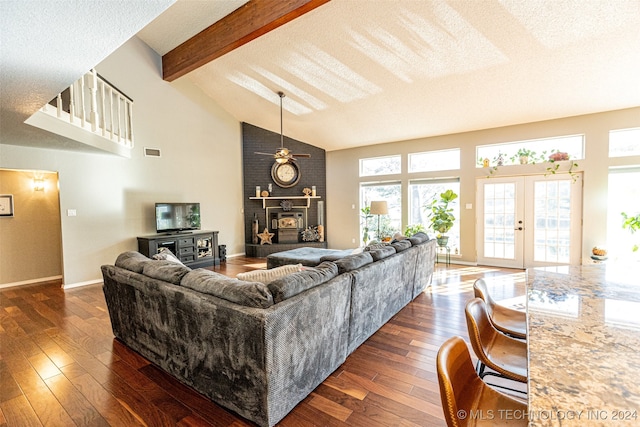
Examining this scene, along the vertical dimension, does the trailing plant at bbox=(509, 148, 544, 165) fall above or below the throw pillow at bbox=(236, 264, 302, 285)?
above

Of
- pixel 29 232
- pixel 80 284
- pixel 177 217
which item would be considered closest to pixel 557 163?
pixel 177 217

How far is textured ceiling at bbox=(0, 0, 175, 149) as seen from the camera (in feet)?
4.44

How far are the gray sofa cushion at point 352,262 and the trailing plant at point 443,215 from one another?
12.7 feet

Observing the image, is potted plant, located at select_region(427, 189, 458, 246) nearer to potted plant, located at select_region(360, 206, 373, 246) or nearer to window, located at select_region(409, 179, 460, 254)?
window, located at select_region(409, 179, 460, 254)

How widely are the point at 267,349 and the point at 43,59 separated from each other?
7.63 ft

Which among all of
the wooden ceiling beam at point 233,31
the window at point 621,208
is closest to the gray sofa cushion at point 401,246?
the wooden ceiling beam at point 233,31

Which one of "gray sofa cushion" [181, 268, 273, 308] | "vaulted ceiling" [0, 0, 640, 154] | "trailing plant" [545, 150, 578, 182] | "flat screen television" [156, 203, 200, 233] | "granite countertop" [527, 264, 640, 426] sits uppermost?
"vaulted ceiling" [0, 0, 640, 154]

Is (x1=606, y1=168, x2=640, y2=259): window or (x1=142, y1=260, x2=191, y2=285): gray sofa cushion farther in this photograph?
(x1=606, y1=168, x2=640, y2=259): window

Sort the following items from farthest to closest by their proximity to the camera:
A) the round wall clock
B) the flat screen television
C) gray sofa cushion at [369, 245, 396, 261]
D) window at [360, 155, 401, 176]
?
the round wall clock → window at [360, 155, 401, 176] → the flat screen television → gray sofa cushion at [369, 245, 396, 261]

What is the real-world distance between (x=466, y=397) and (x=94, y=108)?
523 cm

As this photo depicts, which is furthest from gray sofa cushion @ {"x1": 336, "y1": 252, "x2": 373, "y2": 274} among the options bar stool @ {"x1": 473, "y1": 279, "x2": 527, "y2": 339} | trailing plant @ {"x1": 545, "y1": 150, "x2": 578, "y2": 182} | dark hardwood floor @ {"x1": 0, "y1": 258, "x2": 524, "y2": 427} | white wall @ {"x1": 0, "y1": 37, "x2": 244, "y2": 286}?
white wall @ {"x1": 0, "y1": 37, "x2": 244, "y2": 286}

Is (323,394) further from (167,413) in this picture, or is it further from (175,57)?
(175,57)

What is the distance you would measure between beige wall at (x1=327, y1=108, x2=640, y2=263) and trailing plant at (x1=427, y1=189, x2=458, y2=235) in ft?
0.95

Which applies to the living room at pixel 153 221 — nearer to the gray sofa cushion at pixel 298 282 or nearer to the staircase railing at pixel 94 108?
the staircase railing at pixel 94 108
